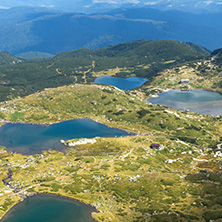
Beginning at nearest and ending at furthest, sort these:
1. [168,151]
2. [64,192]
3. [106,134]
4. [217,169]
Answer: [64,192]
[217,169]
[168,151]
[106,134]

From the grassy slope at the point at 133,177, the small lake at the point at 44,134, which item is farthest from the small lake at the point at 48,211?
the small lake at the point at 44,134

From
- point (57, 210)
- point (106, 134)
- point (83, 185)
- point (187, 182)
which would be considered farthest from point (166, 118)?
point (57, 210)

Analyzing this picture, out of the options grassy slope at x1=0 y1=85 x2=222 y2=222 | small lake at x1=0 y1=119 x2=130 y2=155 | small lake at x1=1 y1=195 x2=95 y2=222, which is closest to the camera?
grassy slope at x1=0 y1=85 x2=222 y2=222

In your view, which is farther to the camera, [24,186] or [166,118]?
[166,118]

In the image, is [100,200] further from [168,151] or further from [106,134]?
[106,134]

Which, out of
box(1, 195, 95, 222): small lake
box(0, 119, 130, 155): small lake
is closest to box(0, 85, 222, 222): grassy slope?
box(1, 195, 95, 222): small lake

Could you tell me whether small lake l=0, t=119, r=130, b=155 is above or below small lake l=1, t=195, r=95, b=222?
below

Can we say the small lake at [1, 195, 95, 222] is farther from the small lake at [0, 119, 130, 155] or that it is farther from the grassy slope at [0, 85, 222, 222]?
the small lake at [0, 119, 130, 155]
